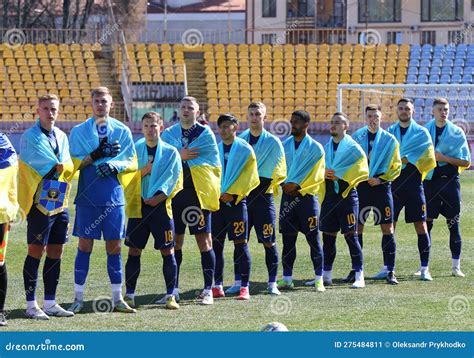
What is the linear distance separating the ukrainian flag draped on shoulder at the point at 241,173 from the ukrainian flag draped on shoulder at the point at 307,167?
0.69 meters

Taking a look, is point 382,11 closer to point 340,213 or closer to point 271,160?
point 340,213

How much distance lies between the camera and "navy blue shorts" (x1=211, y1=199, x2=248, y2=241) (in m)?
11.3

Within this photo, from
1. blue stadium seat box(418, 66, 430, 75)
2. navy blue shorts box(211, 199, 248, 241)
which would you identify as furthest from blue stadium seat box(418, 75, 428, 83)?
navy blue shorts box(211, 199, 248, 241)

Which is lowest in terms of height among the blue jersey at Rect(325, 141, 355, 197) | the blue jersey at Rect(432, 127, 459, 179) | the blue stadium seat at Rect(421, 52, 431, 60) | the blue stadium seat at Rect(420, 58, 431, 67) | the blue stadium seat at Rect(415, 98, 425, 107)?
the blue jersey at Rect(325, 141, 355, 197)

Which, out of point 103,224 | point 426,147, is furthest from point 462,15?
point 103,224

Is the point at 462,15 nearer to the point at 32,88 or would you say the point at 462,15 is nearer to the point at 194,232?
the point at 32,88

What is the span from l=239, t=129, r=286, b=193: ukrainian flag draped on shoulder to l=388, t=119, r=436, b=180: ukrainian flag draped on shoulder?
5.79 ft

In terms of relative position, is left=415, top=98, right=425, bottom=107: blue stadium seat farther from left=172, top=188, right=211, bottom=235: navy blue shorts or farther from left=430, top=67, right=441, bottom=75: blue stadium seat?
left=172, top=188, right=211, bottom=235: navy blue shorts

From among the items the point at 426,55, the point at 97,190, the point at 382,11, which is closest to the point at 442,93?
the point at 426,55

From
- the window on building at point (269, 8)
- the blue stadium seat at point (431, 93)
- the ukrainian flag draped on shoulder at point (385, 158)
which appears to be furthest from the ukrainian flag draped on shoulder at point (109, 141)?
the window on building at point (269, 8)

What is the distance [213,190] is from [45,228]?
181 centimetres

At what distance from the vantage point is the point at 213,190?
10852 mm

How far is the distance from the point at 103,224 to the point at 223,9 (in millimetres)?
63258

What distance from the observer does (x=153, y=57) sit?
3653 centimetres
